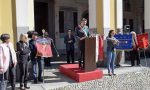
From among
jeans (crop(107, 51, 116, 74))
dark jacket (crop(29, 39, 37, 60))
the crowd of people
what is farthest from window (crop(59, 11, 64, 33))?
dark jacket (crop(29, 39, 37, 60))

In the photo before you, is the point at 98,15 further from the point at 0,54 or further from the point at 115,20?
the point at 0,54

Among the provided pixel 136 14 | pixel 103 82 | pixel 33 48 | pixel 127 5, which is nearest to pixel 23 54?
pixel 33 48

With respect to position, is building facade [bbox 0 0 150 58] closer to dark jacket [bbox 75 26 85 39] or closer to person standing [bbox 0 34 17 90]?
dark jacket [bbox 75 26 85 39]

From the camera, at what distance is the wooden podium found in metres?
12.6

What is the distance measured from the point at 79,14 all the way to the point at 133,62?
9334mm

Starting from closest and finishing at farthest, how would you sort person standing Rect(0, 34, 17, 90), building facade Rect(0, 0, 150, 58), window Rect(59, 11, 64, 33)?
person standing Rect(0, 34, 17, 90)
building facade Rect(0, 0, 150, 58)
window Rect(59, 11, 64, 33)

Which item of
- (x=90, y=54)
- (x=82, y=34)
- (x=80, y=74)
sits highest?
(x=82, y=34)

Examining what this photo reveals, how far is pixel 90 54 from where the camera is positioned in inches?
503

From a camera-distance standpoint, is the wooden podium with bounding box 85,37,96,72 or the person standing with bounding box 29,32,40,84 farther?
the wooden podium with bounding box 85,37,96,72

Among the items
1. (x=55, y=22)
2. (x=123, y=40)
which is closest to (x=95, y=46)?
(x=123, y=40)

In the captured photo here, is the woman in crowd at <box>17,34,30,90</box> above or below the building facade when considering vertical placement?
below

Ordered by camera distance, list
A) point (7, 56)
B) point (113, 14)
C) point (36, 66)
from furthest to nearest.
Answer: point (113, 14) < point (36, 66) < point (7, 56)

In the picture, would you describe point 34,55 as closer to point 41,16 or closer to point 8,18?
point 8,18

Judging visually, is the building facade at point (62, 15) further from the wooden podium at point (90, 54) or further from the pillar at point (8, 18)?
the wooden podium at point (90, 54)
